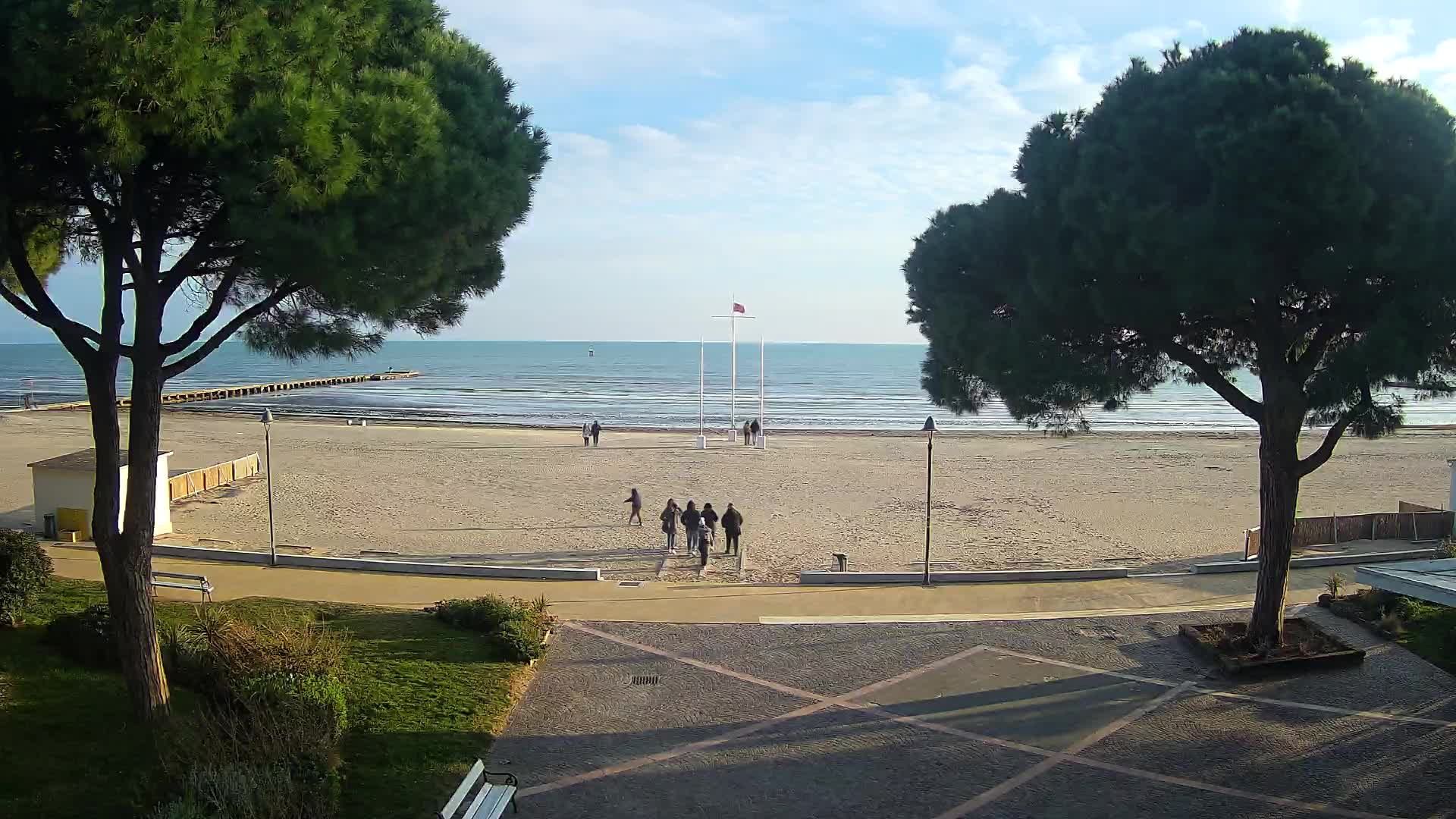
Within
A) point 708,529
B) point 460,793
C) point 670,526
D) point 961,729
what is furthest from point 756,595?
point 460,793

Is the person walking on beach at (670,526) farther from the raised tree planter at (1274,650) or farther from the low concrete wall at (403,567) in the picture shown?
the raised tree planter at (1274,650)

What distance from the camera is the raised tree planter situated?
11.1 metres

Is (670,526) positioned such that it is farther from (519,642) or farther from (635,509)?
(519,642)

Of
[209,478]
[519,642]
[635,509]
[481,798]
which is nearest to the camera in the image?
[481,798]

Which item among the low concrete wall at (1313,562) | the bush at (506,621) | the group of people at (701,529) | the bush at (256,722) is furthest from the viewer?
the group of people at (701,529)

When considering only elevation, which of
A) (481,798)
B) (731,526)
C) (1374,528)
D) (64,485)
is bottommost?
(481,798)

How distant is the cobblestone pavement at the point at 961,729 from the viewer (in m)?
8.06

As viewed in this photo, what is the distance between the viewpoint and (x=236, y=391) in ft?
265

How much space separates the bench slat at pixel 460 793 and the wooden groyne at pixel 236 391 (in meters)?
56.2

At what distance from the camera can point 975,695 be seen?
10516 millimetres

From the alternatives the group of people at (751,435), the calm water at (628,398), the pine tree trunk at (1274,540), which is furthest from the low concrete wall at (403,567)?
the group of people at (751,435)

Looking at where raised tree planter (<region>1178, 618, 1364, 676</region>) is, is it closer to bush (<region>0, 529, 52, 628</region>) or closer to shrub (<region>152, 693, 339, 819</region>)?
shrub (<region>152, 693, 339, 819</region>)

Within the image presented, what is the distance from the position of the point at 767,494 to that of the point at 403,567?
46.4ft

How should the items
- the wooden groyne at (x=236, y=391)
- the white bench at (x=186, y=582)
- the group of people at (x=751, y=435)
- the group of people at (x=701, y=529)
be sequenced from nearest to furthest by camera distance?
the white bench at (x=186, y=582), the group of people at (x=701, y=529), the group of people at (x=751, y=435), the wooden groyne at (x=236, y=391)
